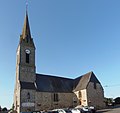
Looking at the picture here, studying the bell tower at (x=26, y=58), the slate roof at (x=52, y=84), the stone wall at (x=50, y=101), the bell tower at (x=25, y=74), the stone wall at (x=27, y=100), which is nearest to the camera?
the stone wall at (x=27, y=100)

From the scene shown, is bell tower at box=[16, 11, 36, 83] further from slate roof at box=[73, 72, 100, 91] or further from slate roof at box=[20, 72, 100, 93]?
slate roof at box=[73, 72, 100, 91]

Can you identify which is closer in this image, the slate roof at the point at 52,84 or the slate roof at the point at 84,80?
the slate roof at the point at 52,84

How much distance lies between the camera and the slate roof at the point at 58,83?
120 feet

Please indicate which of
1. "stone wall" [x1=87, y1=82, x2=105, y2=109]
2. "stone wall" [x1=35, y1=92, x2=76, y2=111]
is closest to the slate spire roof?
"stone wall" [x1=35, y1=92, x2=76, y2=111]

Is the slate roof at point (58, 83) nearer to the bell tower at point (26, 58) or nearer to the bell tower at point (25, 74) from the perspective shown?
the bell tower at point (25, 74)

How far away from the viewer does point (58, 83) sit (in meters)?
41.4

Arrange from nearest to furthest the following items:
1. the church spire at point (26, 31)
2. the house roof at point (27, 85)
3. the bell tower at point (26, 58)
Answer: the house roof at point (27, 85), the bell tower at point (26, 58), the church spire at point (26, 31)

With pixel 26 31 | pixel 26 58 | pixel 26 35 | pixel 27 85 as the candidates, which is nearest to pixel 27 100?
pixel 27 85

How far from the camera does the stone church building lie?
3456 centimetres

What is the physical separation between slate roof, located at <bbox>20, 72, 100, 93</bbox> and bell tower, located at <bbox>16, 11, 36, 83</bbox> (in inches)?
62.3

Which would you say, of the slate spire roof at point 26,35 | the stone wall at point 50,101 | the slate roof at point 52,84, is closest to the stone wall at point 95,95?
the stone wall at point 50,101

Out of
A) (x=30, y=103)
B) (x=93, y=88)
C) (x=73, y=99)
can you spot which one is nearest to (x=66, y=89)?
(x=73, y=99)

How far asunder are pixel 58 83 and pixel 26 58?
943cm

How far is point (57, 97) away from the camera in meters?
38.4
